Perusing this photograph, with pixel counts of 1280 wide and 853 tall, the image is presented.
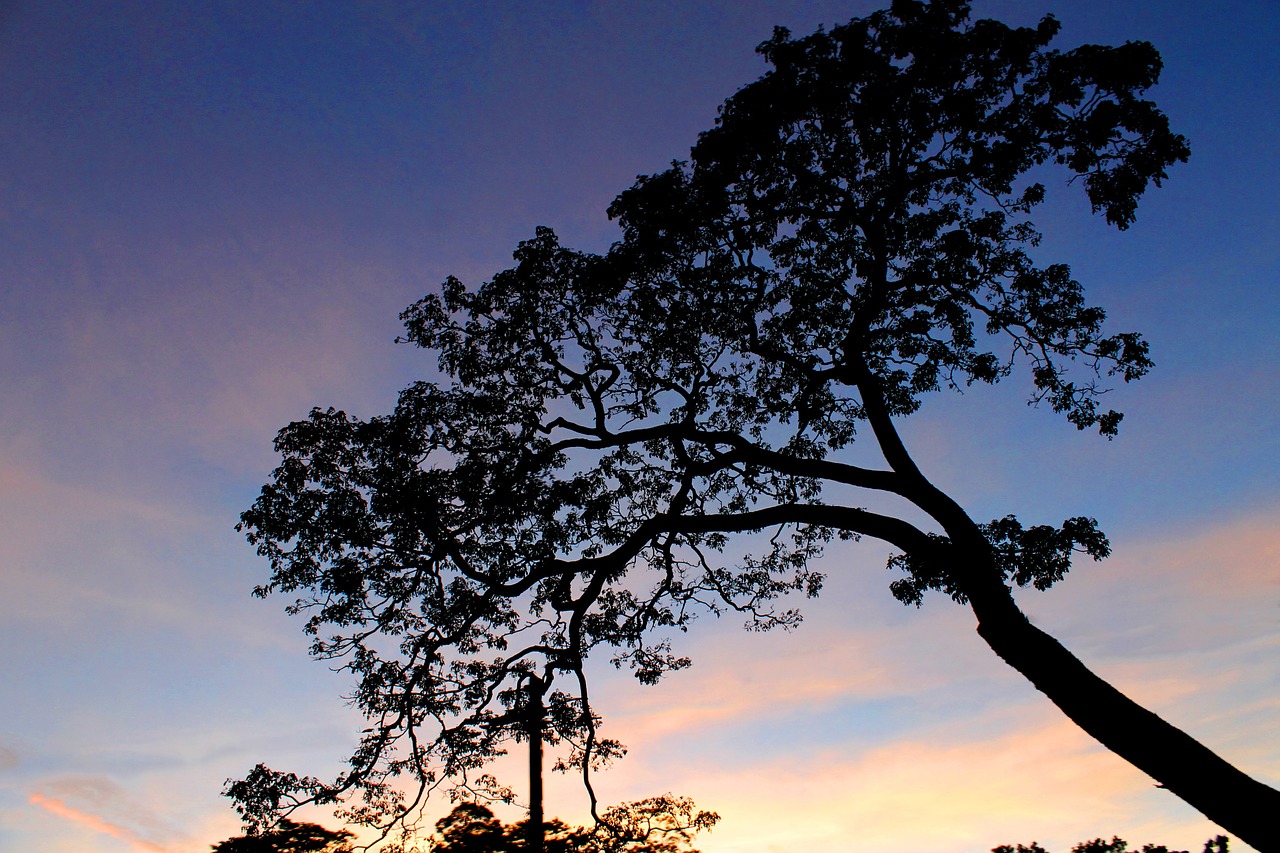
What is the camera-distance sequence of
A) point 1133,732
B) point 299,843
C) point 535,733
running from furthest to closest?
point 299,843
point 535,733
point 1133,732

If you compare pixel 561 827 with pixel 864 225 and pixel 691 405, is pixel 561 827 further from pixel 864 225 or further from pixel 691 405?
pixel 864 225

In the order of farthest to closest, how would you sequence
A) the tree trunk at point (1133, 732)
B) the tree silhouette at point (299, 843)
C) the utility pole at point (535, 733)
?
the tree silhouette at point (299, 843)
the utility pole at point (535, 733)
the tree trunk at point (1133, 732)

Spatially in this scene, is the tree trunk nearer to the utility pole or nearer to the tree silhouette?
the utility pole

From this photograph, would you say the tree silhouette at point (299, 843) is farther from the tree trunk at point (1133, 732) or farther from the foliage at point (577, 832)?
the tree trunk at point (1133, 732)

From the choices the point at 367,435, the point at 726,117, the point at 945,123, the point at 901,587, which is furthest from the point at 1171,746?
the point at 367,435

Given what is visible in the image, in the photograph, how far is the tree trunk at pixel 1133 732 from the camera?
725 cm

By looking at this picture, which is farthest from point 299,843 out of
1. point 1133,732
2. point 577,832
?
point 1133,732

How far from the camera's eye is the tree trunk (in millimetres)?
7254

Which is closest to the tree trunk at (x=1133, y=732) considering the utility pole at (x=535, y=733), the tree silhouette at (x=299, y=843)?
the utility pole at (x=535, y=733)

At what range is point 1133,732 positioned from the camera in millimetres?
8008

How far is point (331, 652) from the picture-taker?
13.0m

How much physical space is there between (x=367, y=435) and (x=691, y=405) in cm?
567

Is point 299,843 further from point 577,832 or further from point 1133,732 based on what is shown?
point 1133,732

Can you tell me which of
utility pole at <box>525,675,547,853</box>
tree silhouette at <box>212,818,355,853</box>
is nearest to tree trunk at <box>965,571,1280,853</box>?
utility pole at <box>525,675,547,853</box>
